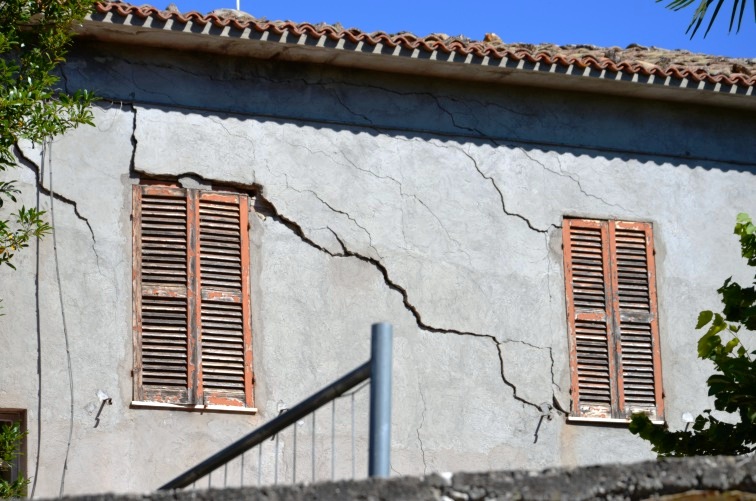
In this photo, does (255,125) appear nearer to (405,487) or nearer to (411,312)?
(411,312)

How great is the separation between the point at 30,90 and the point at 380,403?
4935 millimetres

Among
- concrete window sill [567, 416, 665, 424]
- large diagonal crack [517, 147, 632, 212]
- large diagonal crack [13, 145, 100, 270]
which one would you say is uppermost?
large diagonal crack [517, 147, 632, 212]

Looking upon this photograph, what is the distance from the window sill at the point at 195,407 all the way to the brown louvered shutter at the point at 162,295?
0.04 m

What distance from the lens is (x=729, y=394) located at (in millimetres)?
7695

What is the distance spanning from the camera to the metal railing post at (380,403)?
464 centimetres

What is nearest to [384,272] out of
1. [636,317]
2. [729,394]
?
[636,317]

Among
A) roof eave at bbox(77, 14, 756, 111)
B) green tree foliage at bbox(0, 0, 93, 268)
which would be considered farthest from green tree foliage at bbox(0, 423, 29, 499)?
roof eave at bbox(77, 14, 756, 111)

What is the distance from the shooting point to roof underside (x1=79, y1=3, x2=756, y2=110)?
9891mm

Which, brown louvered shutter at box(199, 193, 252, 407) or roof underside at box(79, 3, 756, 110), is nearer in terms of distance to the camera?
brown louvered shutter at box(199, 193, 252, 407)

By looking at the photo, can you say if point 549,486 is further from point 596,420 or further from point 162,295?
point 596,420

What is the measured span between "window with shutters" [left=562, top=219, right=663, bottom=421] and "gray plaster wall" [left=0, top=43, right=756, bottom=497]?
0.35 ft

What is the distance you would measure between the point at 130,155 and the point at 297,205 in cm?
120

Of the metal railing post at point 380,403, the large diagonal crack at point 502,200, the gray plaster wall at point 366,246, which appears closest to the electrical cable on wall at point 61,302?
the gray plaster wall at point 366,246

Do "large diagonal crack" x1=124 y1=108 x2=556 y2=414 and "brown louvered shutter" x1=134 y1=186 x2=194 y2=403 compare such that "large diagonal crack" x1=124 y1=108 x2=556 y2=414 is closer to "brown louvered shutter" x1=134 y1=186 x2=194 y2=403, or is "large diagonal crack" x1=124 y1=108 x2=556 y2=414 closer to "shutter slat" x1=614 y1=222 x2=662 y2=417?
"brown louvered shutter" x1=134 y1=186 x2=194 y2=403
